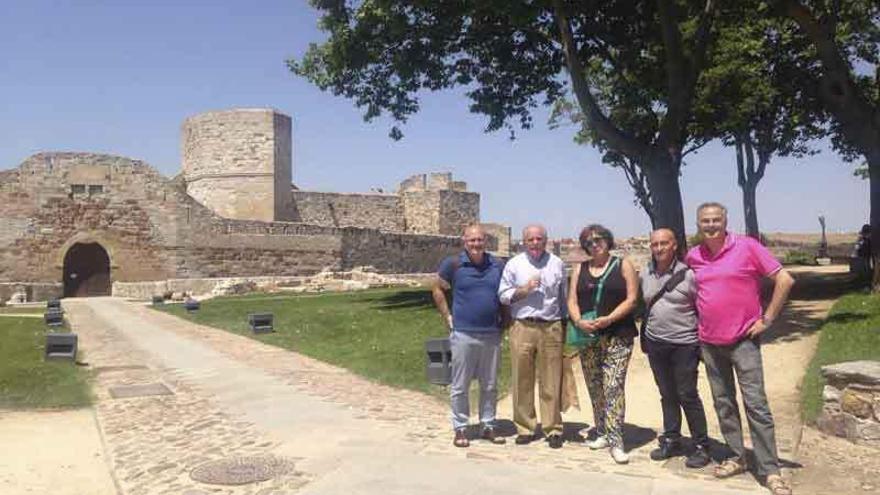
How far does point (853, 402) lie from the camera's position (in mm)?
6512

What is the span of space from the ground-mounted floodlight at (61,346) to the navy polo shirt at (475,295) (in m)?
7.72

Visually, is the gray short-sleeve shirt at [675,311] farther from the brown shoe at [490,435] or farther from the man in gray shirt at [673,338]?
the brown shoe at [490,435]

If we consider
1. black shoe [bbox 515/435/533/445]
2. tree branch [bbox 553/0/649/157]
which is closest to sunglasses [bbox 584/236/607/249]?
black shoe [bbox 515/435/533/445]

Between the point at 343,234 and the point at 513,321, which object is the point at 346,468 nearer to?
the point at 513,321

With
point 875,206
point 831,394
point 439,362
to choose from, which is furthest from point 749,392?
point 875,206

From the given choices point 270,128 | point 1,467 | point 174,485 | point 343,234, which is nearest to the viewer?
point 174,485

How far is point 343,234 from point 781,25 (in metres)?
21.4

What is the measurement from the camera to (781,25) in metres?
19.8

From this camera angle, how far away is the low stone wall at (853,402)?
20.9ft

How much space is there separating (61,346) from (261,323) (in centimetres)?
450

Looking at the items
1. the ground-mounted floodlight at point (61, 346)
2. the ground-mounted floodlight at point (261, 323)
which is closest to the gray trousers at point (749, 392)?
the ground-mounted floodlight at point (61, 346)

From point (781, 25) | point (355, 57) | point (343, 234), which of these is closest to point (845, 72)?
point (781, 25)

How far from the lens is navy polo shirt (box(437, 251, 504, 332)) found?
6480mm

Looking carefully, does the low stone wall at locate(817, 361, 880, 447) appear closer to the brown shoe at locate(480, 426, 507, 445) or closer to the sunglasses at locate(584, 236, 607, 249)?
the sunglasses at locate(584, 236, 607, 249)
